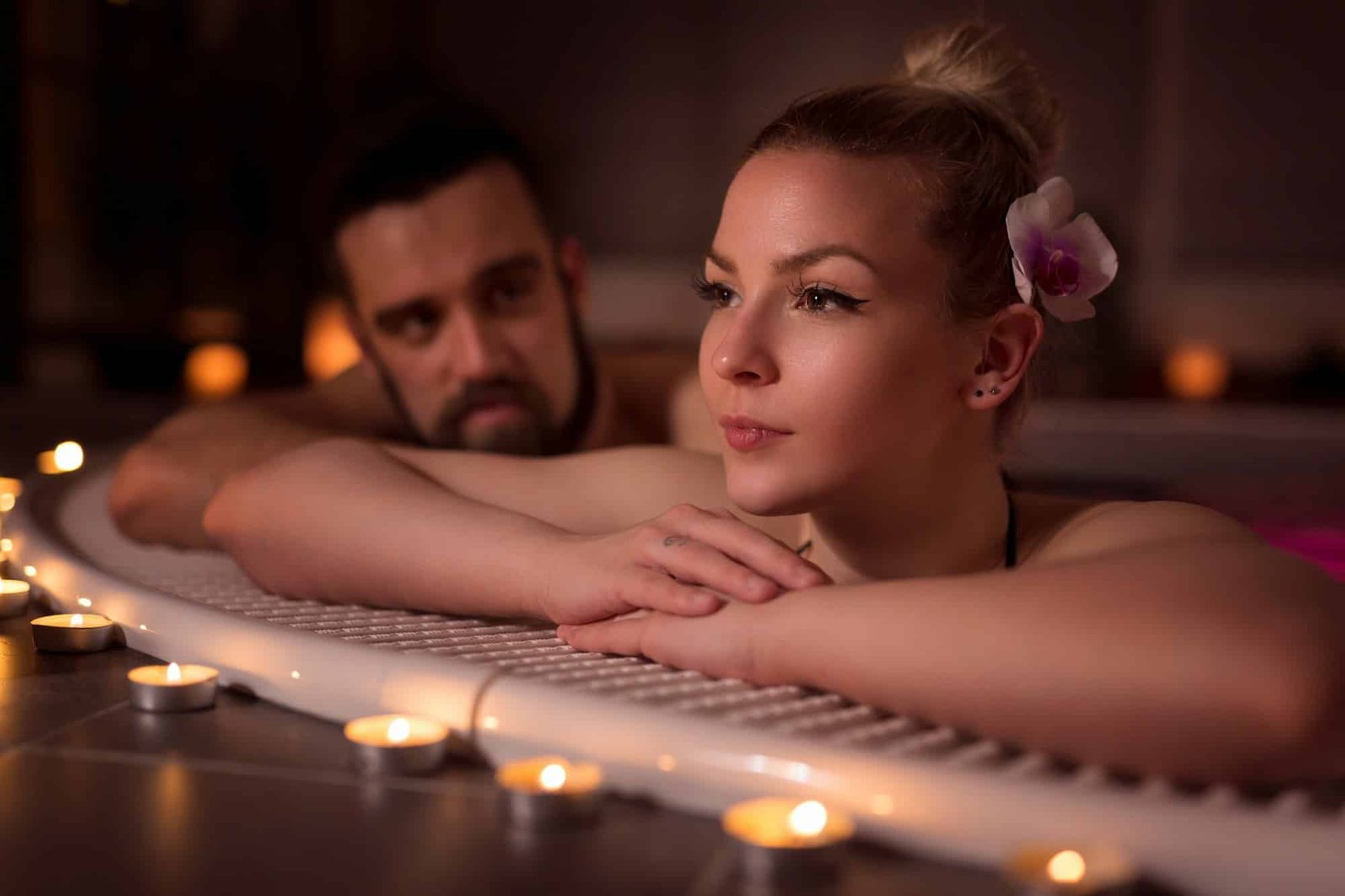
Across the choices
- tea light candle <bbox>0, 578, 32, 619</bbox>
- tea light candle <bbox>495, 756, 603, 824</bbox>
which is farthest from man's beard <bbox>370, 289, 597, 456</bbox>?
tea light candle <bbox>495, 756, 603, 824</bbox>

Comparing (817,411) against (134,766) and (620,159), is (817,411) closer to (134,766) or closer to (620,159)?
(134,766)

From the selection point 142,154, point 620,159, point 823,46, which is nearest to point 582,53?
point 620,159

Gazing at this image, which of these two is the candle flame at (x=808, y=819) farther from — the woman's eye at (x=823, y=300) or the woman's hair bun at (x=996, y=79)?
the woman's hair bun at (x=996, y=79)

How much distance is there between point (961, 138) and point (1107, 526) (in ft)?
0.96

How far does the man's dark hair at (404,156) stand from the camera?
1.83 m

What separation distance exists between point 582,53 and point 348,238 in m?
2.87

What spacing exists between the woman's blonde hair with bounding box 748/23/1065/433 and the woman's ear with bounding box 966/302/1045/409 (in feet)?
0.05

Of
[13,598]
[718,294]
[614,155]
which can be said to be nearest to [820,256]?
[718,294]

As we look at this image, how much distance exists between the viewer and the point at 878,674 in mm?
738

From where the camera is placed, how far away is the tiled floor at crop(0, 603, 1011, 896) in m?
0.56

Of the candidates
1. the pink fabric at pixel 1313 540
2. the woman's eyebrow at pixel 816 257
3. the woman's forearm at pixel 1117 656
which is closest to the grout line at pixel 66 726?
the woman's forearm at pixel 1117 656

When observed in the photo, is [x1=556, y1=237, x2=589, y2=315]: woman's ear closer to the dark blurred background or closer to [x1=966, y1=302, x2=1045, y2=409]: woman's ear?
[x1=966, y1=302, x2=1045, y2=409]: woman's ear

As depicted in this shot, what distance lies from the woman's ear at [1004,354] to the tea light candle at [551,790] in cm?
45

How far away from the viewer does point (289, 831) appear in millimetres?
612
